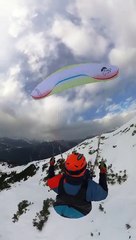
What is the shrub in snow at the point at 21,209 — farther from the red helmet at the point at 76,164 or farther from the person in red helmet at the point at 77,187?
the red helmet at the point at 76,164

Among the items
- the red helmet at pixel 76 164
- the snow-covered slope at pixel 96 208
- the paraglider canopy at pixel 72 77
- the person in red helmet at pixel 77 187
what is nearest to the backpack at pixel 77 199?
the person in red helmet at pixel 77 187

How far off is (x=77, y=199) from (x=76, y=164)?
1505 mm

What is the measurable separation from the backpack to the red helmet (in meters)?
0.64

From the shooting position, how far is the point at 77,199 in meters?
10.6

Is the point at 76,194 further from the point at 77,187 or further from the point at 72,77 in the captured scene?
the point at 72,77

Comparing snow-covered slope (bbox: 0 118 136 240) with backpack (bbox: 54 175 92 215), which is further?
snow-covered slope (bbox: 0 118 136 240)

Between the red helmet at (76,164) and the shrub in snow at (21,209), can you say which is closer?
the red helmet at (76,164)

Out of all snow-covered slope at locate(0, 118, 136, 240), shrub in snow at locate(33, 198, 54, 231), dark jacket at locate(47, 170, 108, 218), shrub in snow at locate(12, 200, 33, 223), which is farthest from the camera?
shrub in snow at locate(12, 200, 33, 223)

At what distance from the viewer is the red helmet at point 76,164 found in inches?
386

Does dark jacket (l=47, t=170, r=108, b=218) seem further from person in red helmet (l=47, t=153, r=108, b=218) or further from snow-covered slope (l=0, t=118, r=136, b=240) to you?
snow-covered slope (l=0, t=118, r=136, b=240)

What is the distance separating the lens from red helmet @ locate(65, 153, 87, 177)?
9.81m

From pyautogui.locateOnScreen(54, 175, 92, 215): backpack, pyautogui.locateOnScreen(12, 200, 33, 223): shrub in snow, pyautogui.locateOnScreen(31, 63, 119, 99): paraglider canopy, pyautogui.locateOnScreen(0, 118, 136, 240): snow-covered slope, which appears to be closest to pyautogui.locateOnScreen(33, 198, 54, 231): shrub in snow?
pyautogui.locateOnScreen(0, 118, 136, 240): snow-covered slope

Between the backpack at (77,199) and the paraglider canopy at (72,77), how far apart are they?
499 cm

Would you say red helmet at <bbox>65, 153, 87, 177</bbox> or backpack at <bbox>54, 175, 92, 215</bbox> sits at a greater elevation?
red helmet at <bbox>65, 153, 87, 177</bbox>
